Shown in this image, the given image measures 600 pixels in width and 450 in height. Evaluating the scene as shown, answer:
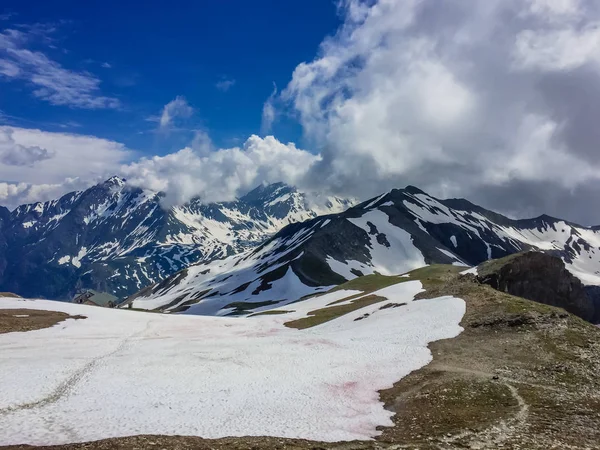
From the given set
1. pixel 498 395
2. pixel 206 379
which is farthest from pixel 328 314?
pixel 498 395

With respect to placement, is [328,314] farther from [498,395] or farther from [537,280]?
[537,280]

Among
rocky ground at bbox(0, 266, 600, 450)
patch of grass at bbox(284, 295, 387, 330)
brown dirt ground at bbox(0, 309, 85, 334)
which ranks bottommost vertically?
rocky ground at bbox(0, 266, 600, 450)

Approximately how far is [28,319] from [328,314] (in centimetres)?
4601

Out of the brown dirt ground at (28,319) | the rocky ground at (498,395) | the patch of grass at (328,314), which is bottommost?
the rocky ground at (498,395)

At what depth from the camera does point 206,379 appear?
1313 inches

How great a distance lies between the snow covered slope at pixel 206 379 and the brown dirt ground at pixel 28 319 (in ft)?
7.41

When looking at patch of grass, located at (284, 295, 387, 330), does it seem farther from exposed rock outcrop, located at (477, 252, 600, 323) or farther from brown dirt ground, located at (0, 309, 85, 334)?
brown dirt ground, located at (0, 309, 85, 334)

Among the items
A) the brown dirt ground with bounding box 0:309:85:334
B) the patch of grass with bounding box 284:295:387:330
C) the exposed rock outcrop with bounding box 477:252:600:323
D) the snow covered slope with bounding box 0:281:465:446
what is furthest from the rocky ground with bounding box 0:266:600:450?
the exposed rock outcrop with bounding box 477:252:600:323

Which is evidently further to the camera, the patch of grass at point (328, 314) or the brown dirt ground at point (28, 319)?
the patch of grass at point (328, 314)

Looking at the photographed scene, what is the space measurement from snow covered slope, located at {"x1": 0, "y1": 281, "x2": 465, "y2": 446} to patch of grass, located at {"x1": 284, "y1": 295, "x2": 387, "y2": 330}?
11.5 m

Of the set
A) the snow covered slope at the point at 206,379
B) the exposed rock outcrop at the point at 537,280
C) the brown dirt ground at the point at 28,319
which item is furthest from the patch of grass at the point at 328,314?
the brown dirt ground at the point at 28,319

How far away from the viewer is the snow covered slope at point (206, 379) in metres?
24.0

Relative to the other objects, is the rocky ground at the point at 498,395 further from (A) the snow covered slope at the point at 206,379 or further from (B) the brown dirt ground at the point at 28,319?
(B) the brown dirt ground at the point at 28,319

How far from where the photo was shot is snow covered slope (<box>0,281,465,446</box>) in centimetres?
2398
